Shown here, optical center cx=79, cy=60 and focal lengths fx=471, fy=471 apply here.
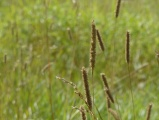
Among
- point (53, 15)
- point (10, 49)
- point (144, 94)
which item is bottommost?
point (144, 94)

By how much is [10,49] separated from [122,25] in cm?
121

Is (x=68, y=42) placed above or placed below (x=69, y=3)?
below

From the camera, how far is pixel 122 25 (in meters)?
4.59

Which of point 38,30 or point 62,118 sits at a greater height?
point 38,30

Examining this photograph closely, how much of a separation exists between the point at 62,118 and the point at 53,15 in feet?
6.59

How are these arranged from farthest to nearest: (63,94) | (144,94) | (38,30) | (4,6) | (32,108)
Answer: (4,6) → (38,30) → (144,94) → (63,94) → (32,108)

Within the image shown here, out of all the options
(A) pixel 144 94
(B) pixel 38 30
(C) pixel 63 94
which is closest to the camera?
(C) pixel 63 94

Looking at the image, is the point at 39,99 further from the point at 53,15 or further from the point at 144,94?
the point at 53,15

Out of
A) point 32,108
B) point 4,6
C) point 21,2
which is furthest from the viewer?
point 4,6

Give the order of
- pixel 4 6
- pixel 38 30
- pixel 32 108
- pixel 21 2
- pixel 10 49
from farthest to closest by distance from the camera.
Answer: pixel 4 6 < pixel 21 2 < pixel 38 30 < pixel 10 49 < pixel 32 108

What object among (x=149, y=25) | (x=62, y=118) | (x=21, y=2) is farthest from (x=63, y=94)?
(x=21, y=2)

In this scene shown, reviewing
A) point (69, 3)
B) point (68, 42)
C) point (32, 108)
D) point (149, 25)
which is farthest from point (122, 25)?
point (32, 108)

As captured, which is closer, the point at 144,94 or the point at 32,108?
the point at 32,108

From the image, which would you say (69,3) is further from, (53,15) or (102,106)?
(102,106)
